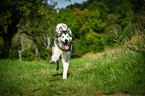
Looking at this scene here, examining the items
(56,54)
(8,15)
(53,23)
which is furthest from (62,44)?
(53,23)

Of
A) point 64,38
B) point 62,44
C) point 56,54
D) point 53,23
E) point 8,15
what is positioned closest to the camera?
point 64,38

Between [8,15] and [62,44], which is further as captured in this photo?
[8,15]

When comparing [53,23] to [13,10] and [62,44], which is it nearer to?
[13,10]

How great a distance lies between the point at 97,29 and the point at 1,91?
28.6 m

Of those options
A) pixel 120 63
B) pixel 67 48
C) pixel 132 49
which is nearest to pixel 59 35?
pixel 67 48

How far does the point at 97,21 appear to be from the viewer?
98.0 ft

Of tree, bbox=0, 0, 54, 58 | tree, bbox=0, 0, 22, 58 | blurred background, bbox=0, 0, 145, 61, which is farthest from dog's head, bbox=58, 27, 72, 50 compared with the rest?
tree, bbox=0, 0, 22, 58

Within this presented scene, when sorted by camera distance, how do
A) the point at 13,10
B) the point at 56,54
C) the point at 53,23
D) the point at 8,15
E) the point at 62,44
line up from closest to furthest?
the point at 62,44 < the point at 56,54 < the point at 8,15 < the point at 13,10 < the point at 53,23

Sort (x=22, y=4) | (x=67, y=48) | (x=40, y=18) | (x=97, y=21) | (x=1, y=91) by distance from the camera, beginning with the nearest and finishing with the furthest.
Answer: (x=1, y=91), (x=67, y=48), (x=22, y=4), (x=40, y=18), (x=97, y=21)

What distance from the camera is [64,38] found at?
452cm

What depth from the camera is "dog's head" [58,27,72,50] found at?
14.9 feet

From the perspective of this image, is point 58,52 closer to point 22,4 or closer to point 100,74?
point 100,74

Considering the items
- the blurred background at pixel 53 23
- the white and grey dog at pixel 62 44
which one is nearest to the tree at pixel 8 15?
the blurred background at pixel 53 23

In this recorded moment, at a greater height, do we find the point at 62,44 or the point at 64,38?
the point at 64,38
